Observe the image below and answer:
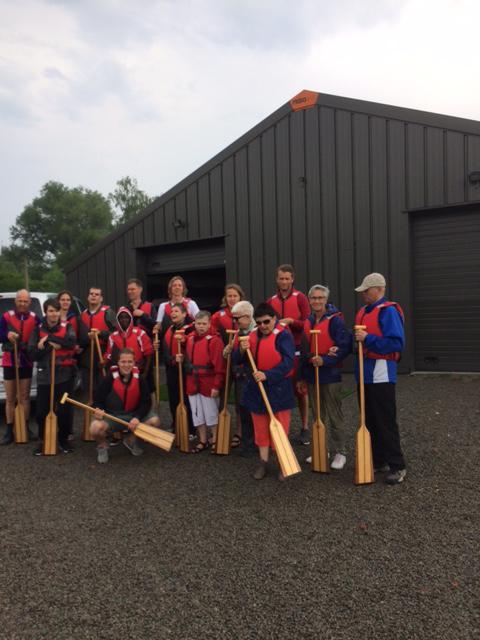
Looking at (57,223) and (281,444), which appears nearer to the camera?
(281,444)

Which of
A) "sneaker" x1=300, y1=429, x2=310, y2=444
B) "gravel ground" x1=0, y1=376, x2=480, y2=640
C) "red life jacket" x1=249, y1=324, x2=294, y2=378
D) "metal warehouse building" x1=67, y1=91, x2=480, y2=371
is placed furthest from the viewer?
"metal warehouse building" x1=67, y1=91, x2=480, y2=371

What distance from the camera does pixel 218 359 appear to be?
5.20 metres

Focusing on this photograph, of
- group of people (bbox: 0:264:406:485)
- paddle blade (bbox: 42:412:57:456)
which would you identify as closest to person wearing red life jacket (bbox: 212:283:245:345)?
group of people (bbox: 0:264:406:485)

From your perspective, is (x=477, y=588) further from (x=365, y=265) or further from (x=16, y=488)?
(x=365, y=265)

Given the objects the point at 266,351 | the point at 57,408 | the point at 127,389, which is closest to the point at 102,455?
→ the point at 127,389

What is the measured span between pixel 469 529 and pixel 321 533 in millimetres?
1027

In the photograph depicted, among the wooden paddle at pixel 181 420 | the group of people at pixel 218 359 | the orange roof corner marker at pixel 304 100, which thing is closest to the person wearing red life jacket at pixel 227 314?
the group of people at pixel 218 359

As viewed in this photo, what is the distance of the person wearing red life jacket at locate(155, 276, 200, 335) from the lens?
5.65m

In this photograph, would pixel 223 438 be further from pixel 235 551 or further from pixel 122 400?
pixel 235 551

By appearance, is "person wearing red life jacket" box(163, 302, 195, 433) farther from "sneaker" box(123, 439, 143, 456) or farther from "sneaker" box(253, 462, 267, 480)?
"sneaker" box(253, 462, 267, 480)

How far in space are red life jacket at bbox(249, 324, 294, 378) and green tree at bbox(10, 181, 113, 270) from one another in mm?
56243

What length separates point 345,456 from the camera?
476 centimetres

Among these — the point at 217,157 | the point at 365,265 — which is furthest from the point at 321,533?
the point at 217,157

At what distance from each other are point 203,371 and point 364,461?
1.95 m
